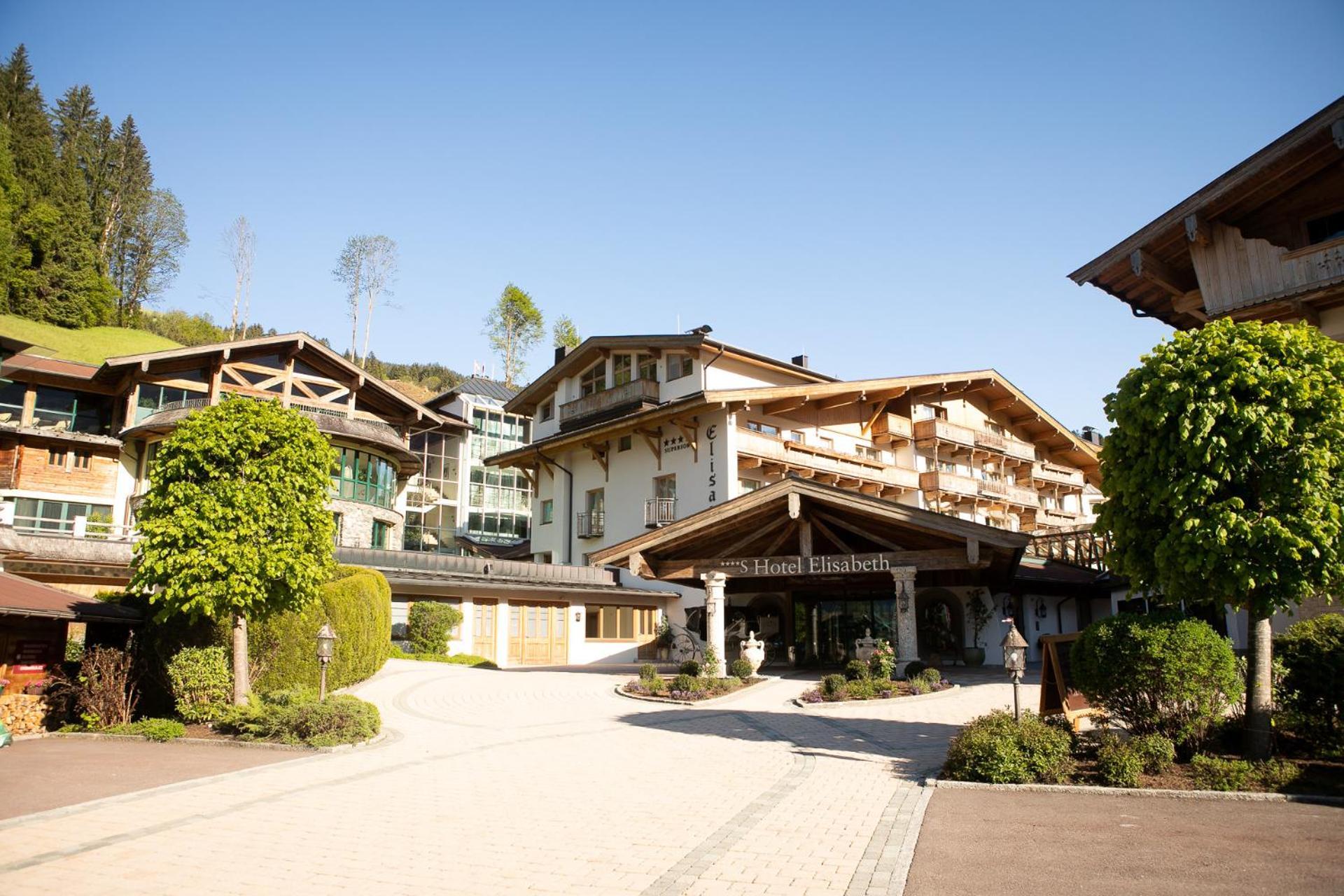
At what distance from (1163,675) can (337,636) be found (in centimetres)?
1539

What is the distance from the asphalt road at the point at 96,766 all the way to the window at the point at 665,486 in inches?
914

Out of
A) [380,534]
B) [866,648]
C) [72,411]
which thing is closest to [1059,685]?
[866,648]

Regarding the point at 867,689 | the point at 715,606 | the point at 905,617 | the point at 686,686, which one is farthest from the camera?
the point at 715,606

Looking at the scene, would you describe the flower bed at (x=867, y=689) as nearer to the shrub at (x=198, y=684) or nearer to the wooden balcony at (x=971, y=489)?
the shrub at (x=198, y=684)

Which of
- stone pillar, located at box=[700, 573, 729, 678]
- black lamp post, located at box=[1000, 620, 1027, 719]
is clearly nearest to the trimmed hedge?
stone pillar, located at box=[700, 573, 729, 678]

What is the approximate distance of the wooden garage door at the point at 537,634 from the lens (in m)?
32.1

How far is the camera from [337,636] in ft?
60.6

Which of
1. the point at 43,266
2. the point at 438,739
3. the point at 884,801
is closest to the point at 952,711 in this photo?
the point at 884,801

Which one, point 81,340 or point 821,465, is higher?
point 81,340

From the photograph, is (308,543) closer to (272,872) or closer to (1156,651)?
(272,872)

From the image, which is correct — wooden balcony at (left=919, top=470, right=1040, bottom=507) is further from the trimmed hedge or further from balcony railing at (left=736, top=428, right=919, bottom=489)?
the trimmed hedge

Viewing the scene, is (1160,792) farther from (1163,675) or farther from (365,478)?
(365,478)

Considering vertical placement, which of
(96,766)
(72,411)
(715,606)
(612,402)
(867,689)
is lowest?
(96,766)

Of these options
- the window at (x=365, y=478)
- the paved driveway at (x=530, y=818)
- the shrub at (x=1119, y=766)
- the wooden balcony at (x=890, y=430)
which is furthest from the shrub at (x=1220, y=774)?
the window at (x=365, y=478)
